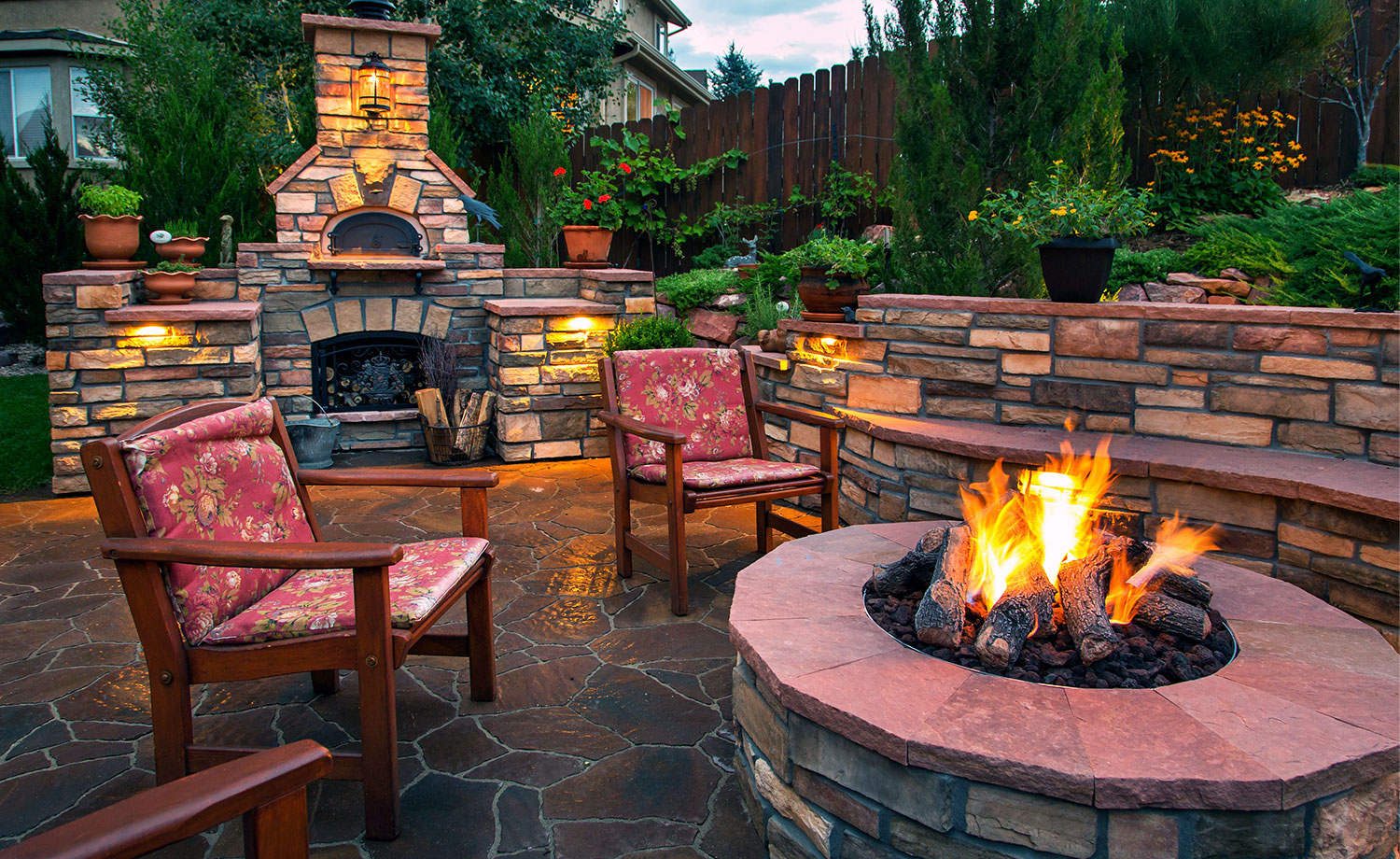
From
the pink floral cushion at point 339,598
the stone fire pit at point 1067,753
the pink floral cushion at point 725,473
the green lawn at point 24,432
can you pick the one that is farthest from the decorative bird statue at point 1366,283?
the green lawn at point 24,432

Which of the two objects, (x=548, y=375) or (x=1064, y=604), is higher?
(x=548, y=375)

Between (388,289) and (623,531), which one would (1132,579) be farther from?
(388,289)

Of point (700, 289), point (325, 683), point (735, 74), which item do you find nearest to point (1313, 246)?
point (700, 289)

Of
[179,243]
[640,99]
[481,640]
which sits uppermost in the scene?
[640,99]

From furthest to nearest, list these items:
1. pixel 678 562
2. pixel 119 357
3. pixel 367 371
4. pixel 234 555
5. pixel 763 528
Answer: pixel 367 371 → pixel 119 357 → pixel 763 528 → pixel 678 562 → pixel 234 555

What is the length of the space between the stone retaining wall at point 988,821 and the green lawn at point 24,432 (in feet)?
19.1

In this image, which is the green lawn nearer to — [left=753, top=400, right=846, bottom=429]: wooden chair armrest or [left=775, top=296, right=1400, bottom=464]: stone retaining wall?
[left=753, top=400, right=846, bottom=429]: wooden chair armrest

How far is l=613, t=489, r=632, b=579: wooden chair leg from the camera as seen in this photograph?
4.08m

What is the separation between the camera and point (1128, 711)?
1916 mm

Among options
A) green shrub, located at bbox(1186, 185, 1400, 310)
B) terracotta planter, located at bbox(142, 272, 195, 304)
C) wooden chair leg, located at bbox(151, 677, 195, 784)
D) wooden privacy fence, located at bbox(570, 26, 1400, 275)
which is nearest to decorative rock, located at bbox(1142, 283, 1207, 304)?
green shrub, located at bbox(1186, 185, 1400, 310)

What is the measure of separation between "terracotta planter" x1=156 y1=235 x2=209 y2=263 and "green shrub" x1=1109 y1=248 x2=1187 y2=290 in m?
5.94

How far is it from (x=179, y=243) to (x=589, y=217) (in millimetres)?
3291

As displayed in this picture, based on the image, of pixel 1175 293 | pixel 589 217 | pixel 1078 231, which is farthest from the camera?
pixel 589 217

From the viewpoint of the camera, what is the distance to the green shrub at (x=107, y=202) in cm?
585
